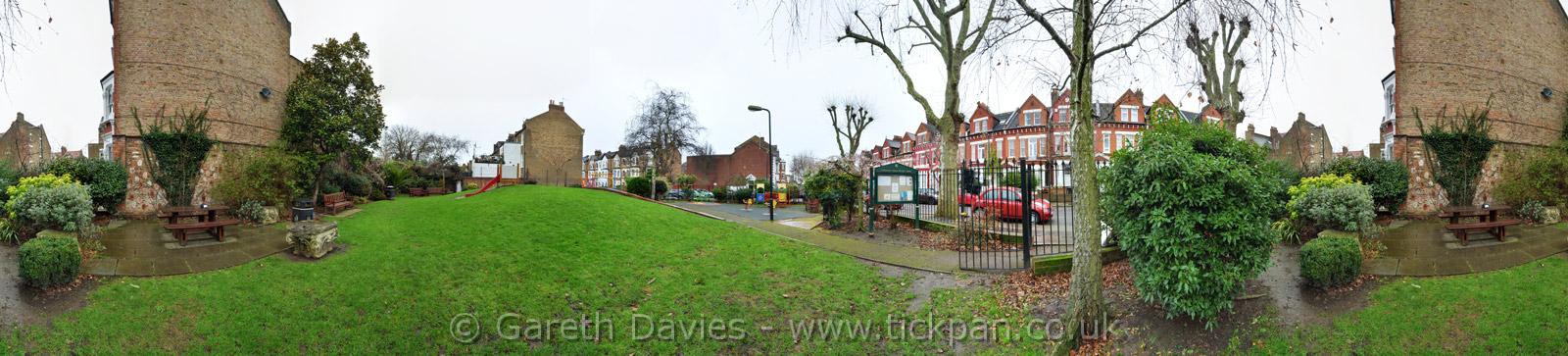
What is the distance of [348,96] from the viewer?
17203mm

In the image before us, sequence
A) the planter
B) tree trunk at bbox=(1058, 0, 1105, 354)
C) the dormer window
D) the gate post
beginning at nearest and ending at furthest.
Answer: tree trunk at bbox=(1058, 0, 1105, 354) → the gate post → the planter → the dormer window

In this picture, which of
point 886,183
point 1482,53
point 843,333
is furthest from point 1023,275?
point 1482,53

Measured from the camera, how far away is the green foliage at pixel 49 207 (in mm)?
8047

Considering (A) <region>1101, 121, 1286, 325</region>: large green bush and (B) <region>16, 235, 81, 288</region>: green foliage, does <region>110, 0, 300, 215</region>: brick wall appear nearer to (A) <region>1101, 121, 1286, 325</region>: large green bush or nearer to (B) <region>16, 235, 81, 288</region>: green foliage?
(B) <region>16, 235, 81, 288</region>: green foliage

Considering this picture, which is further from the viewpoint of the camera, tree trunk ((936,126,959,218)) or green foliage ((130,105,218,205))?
tree trunk ((936,126,959,218))

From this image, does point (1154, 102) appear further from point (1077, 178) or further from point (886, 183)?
point (886, 183)

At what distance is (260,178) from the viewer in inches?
501

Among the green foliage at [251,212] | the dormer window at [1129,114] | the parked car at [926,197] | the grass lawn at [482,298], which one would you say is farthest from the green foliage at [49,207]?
the dormer window at [1129,114]

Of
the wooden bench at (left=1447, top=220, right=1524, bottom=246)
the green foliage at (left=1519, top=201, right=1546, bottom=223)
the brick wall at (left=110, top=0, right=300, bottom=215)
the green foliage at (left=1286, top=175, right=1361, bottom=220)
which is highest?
the brick wall at (left=110, top=0, right=300, bottom=215)

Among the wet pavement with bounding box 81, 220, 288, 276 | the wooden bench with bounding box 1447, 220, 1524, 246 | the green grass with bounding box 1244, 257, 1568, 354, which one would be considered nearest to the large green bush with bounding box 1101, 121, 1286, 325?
the green grass with bounding box 1244, 257, 1568, 354

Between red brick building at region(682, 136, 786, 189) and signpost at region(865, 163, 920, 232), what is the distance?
4051 centimetres

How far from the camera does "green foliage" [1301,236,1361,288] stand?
5836mm

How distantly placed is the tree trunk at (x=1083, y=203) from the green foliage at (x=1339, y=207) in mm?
5131

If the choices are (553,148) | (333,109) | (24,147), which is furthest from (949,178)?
(553,148)
